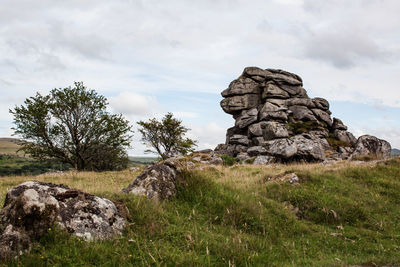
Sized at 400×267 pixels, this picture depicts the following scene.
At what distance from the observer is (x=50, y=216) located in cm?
548

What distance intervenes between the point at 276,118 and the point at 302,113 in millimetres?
5768

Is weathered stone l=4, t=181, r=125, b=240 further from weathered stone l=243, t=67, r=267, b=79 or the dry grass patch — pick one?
weathered stone l=243, t=67, r=267, b=79

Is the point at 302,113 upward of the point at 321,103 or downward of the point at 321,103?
downward

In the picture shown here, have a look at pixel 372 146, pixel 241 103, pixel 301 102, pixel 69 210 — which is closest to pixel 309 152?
pixel 372 146

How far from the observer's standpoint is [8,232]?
5.08m

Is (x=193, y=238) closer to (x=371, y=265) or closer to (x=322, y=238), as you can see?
(x=371, y=265)

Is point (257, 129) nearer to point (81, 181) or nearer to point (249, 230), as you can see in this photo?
point (81, 181)

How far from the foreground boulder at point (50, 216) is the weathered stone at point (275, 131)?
135 feet

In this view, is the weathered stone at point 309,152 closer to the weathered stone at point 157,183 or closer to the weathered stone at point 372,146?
the weathered stone at point 372,146

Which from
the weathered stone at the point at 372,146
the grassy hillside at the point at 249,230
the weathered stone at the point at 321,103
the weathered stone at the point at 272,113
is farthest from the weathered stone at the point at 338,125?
the grassy hillside at the point at 249,230

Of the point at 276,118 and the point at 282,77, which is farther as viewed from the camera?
the point at 282,77

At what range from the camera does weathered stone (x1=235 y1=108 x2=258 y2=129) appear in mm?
52759

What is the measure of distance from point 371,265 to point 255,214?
9.98 feet

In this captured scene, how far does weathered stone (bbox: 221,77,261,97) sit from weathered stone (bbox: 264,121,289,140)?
1387 centimetres
